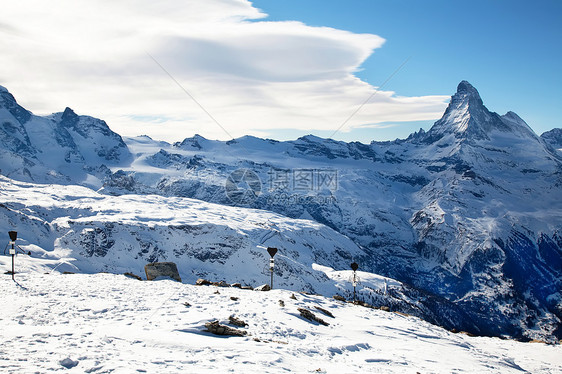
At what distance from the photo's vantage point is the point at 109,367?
17344mm

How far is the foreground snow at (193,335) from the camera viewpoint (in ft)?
61.4

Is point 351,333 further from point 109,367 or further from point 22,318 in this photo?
point 22,318

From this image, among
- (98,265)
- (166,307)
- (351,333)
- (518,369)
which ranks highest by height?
(166,307)

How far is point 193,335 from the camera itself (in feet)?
75.0

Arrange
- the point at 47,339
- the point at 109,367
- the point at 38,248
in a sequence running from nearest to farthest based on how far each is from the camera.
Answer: the point at 109,367
the point at 47,339
the point at 38,248

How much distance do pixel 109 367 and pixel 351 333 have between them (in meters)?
16.5

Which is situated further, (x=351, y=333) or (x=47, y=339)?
(x=351, y=333)

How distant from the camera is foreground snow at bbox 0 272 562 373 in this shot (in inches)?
737

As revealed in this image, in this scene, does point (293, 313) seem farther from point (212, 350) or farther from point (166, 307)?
point (212, 350)

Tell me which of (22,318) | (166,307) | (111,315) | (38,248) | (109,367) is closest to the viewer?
(109,367)

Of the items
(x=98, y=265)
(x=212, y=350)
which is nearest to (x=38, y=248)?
(x=98, y=265)

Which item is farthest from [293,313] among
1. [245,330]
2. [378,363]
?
[378,363]

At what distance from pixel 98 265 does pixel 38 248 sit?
24389 millimetres

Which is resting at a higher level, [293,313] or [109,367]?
[109,367]
